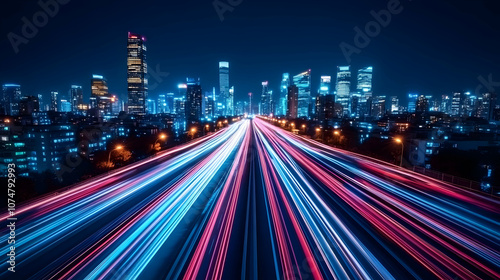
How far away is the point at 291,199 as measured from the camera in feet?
40.9

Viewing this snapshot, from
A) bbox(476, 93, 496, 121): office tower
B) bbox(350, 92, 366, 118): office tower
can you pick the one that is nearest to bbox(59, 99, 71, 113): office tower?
bbox(350, 92, 366, 118): office tower

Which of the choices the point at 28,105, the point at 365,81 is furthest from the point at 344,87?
the point at 28,105

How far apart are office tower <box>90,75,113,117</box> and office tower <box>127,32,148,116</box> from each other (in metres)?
30.4

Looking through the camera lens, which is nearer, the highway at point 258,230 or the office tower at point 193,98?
the highway at point 258,230

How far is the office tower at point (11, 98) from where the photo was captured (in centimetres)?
12443

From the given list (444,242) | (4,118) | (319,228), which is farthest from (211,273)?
(4,118)

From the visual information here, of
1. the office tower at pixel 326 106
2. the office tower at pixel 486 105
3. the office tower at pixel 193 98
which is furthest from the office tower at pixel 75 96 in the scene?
the office tower at pixel 486 105

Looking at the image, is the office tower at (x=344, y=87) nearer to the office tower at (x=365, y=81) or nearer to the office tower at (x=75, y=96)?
the office tower at (x=365, y=81)

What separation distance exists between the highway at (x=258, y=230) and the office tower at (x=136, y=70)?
128032 mm

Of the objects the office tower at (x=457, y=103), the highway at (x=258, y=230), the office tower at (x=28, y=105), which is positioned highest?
the office tower at (x=457, y=103)

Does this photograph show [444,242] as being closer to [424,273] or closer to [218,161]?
[424,273]

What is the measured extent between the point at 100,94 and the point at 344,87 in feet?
551

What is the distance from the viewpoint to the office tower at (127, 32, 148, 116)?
12719 centimetres

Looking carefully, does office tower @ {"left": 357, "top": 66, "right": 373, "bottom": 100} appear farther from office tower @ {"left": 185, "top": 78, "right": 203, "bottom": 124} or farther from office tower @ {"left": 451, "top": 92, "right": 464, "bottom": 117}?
office tower @ {"left": 185, "top": 78, "right": 203, "bottom": 124}
